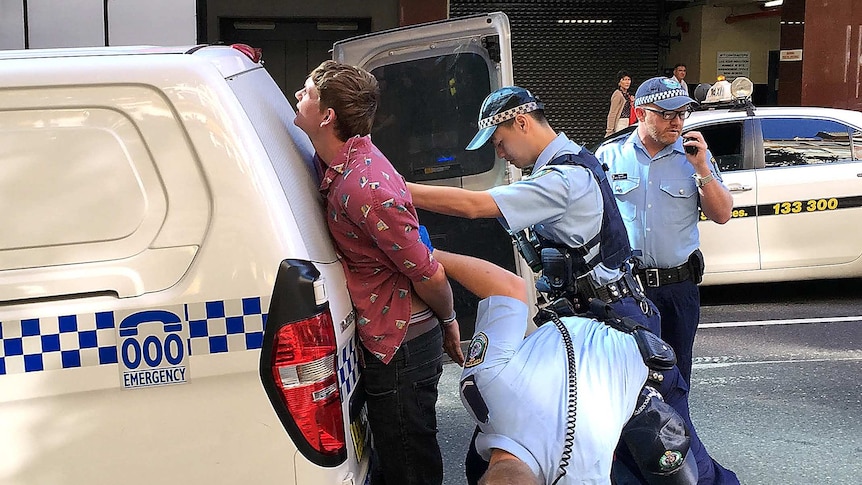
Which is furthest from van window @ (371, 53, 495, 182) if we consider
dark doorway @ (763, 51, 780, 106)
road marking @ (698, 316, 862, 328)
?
dark doorway @ (763, 51, 780, 106)

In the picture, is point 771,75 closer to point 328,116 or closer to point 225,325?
Answer: point 328,116

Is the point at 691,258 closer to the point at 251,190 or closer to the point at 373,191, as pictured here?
the point at 373,191

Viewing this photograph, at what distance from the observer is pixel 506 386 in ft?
6.74

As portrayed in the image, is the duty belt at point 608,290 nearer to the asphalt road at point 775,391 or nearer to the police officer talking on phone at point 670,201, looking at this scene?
the police officer talking on phone at point 670,201

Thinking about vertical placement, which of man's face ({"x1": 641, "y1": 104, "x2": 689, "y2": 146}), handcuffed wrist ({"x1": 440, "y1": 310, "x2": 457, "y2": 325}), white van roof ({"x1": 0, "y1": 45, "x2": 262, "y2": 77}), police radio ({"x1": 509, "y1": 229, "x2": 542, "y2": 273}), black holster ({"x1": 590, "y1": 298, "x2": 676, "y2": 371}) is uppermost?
white van roof ({"x1": 0, "y1": 45, "x2": 262, "y2": 77})

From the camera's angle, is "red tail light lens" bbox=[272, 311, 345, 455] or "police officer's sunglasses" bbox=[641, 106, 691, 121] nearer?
"red tail light lens" bbox=[272, 311, 345, 455]

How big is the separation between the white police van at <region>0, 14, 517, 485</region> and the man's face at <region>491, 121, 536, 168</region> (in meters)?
1.12

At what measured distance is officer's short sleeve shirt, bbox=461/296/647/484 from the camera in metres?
2.03

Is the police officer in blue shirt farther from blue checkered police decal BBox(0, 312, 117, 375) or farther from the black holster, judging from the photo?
blue checkered police decal BBox(0, 312, 117, 375)

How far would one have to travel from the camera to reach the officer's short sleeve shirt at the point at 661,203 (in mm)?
4320

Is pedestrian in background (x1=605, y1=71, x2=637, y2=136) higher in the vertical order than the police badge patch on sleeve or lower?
higher

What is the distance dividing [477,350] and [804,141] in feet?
20.7

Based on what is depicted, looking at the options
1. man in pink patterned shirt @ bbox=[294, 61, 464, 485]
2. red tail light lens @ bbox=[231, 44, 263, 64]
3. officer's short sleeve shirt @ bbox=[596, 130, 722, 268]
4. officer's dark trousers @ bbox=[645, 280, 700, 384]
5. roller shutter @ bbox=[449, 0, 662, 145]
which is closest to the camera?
man in pink patterned shirt @ bbox=[294, 61, 464, 485]

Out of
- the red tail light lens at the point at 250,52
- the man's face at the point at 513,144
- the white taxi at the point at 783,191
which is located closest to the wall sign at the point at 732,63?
the white taxi at the point at 783,191
